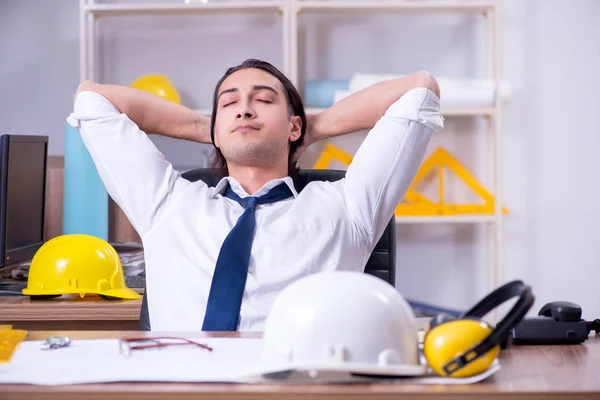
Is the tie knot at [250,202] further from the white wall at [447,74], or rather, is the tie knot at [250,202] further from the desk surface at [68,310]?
the white wall at [447,74]

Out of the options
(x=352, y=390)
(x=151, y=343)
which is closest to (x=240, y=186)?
(x=151, y=343)

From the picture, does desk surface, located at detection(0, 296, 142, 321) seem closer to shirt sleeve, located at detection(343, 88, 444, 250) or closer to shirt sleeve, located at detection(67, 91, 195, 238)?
shirt sleeve, located at detection(67, 91, 195, 238)

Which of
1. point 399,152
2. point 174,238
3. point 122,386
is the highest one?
point 399,152

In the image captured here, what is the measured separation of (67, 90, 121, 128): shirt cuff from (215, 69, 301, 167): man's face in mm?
268

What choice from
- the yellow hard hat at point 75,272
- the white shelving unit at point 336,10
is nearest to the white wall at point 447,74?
the white shelving unit at point 336,10

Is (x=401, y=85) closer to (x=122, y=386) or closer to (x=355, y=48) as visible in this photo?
(x=122, y=386)

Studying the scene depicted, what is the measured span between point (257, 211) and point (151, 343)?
79 centimetres

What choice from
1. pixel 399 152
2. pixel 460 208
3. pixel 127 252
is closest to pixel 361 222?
pixel 399 152

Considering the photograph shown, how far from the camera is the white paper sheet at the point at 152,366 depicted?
903 mm

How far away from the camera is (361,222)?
6.11ft

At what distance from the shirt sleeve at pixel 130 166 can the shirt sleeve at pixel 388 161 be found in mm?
419

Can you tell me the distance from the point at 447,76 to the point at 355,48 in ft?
1.46

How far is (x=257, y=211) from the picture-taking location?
1.87 meters

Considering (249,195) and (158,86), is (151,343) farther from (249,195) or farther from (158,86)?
(158,86)
